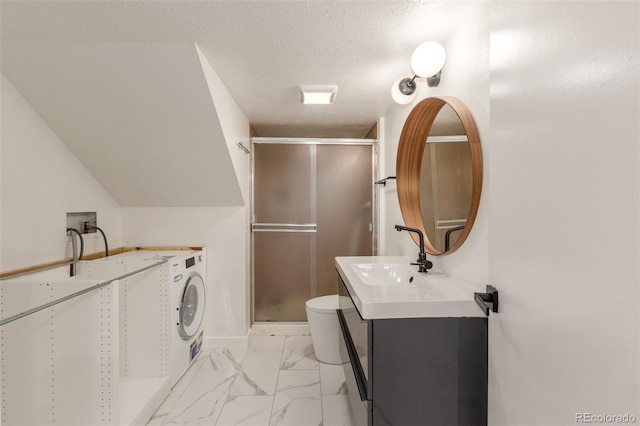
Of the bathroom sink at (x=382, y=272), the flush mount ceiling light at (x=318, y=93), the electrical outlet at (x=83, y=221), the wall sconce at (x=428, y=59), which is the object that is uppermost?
the flush mount ceiling light at (x=318, y=93)

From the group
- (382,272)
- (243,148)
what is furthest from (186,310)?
(382,272)

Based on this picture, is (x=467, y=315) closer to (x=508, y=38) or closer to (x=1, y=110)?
(x=508, y=38)

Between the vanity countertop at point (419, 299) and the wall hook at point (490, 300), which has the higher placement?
the wall hook at point (490, 300)

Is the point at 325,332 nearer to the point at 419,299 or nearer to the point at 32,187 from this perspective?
the point at 419,299

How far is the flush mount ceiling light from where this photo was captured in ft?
6.87

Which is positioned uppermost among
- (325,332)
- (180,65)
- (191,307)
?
(180,65)

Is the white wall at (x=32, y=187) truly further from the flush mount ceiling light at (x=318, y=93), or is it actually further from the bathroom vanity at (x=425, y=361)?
the bathroom vanity at (x=425, y=361)

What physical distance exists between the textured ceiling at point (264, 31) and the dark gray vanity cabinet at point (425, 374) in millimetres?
1401

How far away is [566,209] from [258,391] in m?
2.12

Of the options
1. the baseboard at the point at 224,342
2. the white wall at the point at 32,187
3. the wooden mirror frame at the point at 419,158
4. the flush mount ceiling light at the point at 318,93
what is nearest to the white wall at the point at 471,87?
the wooden mirror frame at the point at 419,158

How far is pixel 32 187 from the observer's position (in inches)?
71.5

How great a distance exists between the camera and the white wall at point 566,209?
52cm

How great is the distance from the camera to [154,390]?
1877 millimetres

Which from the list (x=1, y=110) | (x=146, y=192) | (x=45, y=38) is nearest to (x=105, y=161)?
(x=146, y=192)
